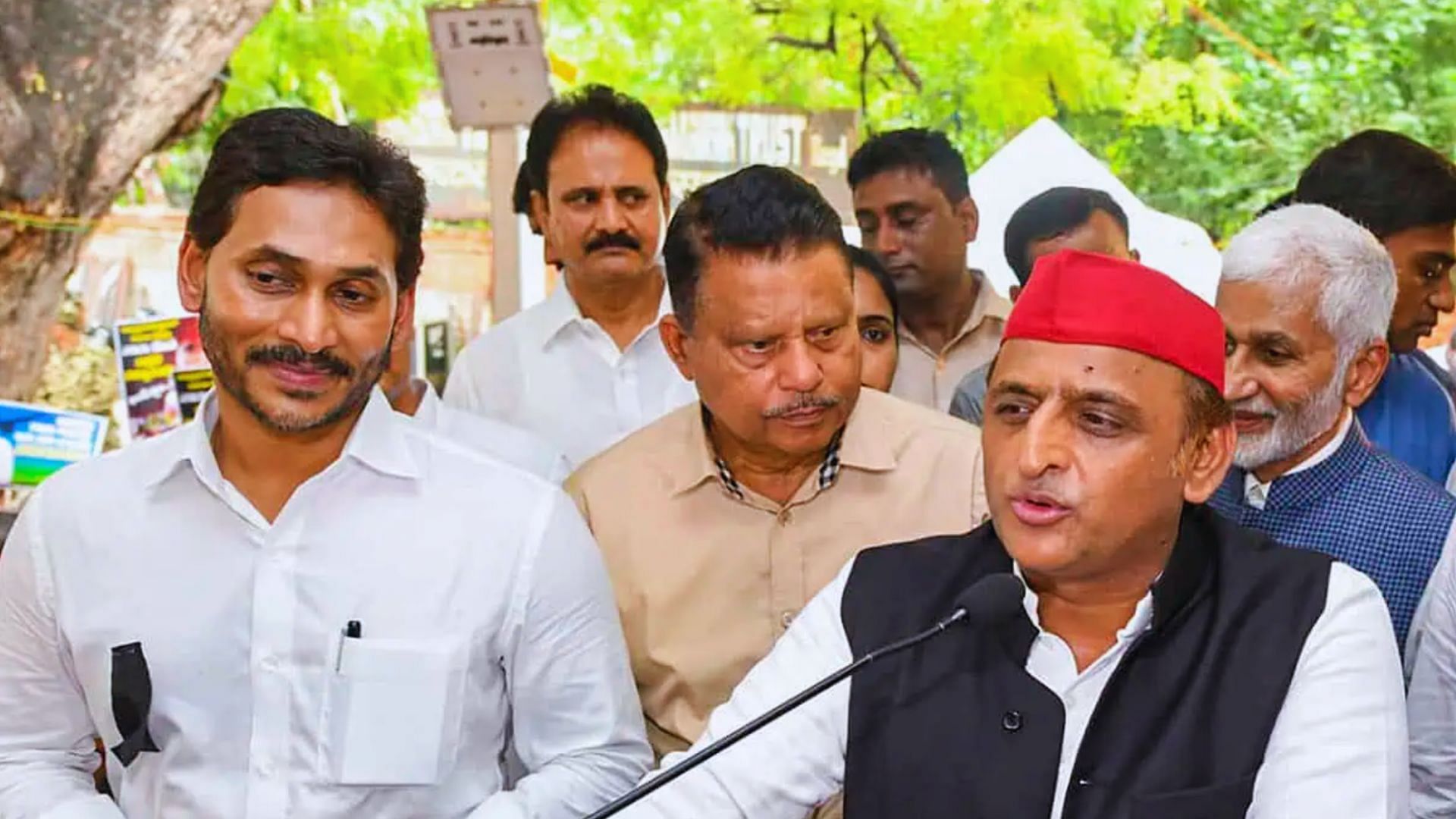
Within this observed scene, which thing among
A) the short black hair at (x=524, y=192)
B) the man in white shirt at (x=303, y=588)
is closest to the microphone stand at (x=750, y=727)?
the man in white shirt at (x=303, y=588)

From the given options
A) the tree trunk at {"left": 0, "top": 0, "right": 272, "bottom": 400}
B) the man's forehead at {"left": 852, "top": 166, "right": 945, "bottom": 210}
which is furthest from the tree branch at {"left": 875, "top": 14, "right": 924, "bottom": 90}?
the man's forehead at {"left": 852, "top": 166, "right": 945, "bottom": 210}

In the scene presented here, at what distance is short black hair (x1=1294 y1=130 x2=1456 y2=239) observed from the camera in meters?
3.37

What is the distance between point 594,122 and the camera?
12.5 ft

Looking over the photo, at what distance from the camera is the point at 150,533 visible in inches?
83.2

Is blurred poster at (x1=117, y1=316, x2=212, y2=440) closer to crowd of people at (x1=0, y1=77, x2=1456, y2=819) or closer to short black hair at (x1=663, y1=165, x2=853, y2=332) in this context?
crowd of people at (x1=0, y1=77, x2=1456, y2=819)

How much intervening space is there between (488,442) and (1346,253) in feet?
5.35

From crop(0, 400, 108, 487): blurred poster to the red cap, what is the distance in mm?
2956

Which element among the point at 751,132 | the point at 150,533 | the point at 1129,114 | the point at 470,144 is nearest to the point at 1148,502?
the point at 150,533

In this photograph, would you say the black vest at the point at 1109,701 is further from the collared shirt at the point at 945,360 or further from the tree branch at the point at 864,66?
the tree branch at the point at 864,66

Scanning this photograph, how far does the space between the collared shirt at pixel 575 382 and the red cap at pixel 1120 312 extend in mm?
1948

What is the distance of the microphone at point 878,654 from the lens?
161 cm

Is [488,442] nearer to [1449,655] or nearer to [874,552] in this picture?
[874,552]

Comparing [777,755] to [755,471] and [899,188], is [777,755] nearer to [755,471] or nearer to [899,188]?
[755,471]

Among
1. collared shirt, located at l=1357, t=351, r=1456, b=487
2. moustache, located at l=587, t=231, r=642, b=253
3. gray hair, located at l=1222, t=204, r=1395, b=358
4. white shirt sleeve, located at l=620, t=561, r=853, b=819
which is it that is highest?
gray hair, located at l=1222, t=204, r=1395, b=358
